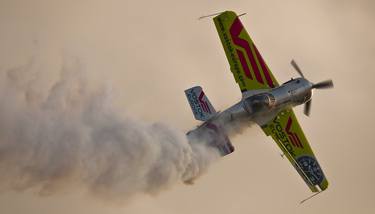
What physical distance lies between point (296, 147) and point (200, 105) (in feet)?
12.9

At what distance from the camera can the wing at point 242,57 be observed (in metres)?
34.6

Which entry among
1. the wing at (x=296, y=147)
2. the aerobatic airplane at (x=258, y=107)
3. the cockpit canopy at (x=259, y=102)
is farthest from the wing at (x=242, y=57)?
the wing at (x=296, y=147)

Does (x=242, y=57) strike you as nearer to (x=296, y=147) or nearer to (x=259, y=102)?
(x=259, y=102)

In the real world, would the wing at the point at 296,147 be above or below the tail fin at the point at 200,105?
below

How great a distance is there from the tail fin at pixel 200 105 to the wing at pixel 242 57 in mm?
1567

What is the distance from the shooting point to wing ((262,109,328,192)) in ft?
109

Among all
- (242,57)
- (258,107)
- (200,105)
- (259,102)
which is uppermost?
(242,57)

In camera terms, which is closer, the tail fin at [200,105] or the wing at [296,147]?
the wing at [296,147]

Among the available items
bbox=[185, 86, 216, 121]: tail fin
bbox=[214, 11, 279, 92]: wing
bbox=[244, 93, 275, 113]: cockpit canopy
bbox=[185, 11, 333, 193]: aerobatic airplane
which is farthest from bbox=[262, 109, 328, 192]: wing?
bbox=[185, 86, 216, 121]: tail fin

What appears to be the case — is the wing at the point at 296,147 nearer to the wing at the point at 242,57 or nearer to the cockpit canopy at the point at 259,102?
the cockpit canopy at the point at 259,102

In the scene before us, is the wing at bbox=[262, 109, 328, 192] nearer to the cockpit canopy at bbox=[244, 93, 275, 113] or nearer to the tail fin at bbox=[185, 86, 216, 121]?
the cockpit canopy at bbox=[244, 93, 275, 113]

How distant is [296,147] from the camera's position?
111 feet

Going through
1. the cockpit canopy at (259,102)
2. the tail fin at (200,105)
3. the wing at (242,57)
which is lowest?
the cockpit canopy at (259,102)

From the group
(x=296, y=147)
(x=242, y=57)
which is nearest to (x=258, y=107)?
(x=296, y=147)
